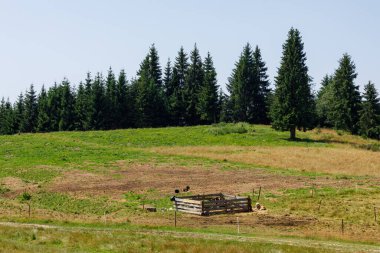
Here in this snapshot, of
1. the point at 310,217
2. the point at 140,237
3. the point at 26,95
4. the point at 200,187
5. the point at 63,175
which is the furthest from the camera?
the point at 26,95

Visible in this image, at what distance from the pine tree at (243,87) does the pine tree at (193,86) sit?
9538 mm

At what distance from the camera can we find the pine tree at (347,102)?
331 feet

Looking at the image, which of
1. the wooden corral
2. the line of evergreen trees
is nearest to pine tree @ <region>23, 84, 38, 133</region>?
the line of evergreen trees

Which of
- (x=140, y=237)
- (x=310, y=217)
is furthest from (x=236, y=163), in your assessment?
(x=140, y=237)

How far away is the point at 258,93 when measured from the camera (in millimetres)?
119312

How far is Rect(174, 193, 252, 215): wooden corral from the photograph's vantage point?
4075 centimetres

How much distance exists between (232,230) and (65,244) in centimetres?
1168

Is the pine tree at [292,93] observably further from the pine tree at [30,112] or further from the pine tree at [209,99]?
the pine tree at [30,112]

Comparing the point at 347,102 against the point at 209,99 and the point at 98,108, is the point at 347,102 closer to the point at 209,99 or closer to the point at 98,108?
the point at 209,99

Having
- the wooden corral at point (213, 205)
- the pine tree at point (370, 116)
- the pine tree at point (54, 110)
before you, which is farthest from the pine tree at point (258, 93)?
the wooden corral at point (213, 205)

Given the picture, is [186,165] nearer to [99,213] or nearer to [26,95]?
[99,213]

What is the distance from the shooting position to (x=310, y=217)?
126ft

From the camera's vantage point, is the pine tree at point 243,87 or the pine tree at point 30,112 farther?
the pine tree at point 30,112

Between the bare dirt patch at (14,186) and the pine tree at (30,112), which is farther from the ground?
the pine tree at (30,112)
